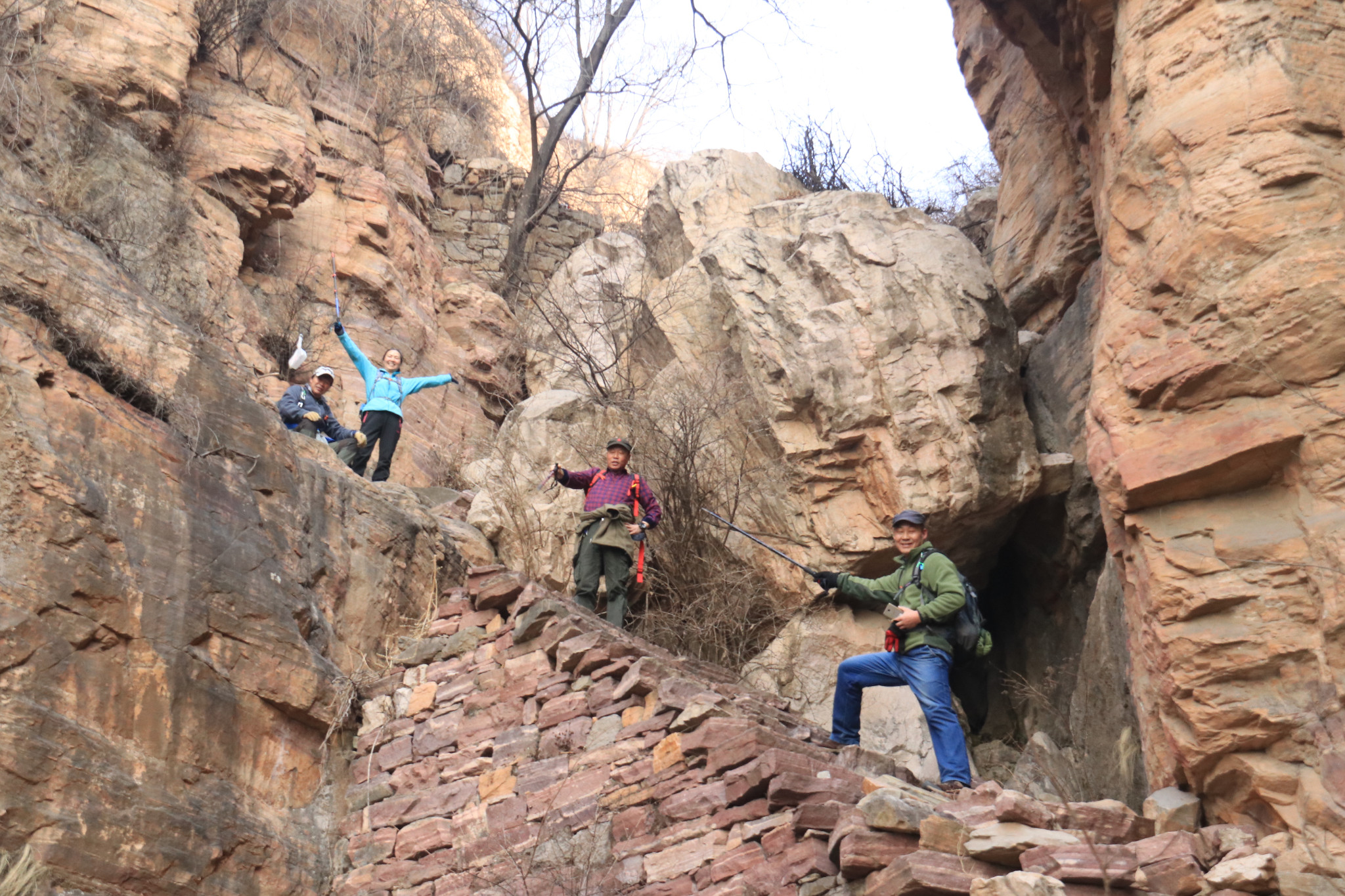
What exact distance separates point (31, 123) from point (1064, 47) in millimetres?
8294

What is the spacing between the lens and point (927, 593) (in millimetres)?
6324

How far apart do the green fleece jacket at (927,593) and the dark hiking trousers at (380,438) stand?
4795mm

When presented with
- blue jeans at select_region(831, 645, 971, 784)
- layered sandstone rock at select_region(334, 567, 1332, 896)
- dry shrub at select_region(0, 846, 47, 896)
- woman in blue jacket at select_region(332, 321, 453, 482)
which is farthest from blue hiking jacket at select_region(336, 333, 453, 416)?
dry shrub at select_region(0, 846, 47, 896)

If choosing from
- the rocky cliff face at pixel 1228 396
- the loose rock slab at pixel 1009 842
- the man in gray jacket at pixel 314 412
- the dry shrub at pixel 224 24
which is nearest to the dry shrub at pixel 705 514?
the man in gray jacket at pixel 314 412

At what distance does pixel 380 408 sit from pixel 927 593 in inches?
217

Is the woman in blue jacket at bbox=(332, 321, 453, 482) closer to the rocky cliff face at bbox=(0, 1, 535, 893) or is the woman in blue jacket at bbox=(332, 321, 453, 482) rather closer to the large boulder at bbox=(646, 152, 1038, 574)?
the rocky cliff face at bbox=(0, 1, 535, 893)

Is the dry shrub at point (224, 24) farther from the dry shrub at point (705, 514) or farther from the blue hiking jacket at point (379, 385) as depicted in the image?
the dry shrub at point (705, 514)

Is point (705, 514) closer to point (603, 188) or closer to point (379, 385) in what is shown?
point (379, 385)

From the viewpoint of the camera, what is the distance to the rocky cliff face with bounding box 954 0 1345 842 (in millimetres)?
5086

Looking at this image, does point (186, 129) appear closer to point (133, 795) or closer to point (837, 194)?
point (837, 194)

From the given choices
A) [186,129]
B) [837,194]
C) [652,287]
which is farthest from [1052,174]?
[186,129]

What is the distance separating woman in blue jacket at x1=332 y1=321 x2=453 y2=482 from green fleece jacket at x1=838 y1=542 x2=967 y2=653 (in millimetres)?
4878

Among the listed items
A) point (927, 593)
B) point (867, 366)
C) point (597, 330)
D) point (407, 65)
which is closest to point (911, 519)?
point (927, 593)

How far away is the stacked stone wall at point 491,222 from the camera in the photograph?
51.2ft
